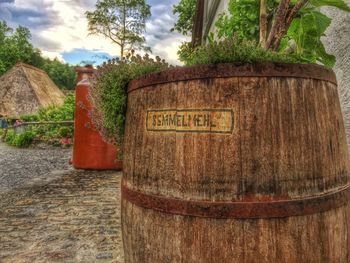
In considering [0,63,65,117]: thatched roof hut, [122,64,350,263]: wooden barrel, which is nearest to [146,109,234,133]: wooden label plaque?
[122,64,350,263]: wooden barrel

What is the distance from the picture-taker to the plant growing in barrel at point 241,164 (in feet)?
4.37

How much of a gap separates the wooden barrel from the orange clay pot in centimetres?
426

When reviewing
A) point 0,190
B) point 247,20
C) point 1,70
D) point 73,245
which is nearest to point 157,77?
point 73,245

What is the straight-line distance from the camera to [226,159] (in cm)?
135

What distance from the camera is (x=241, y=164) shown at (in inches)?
52.6

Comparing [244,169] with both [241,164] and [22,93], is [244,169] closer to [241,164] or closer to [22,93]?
[241,164]

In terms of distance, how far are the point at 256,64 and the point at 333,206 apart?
2.12 ft

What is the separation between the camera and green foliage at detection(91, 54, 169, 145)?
1.75m

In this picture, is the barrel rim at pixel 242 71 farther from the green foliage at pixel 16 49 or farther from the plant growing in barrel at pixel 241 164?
the green foliage at pixel 16 49

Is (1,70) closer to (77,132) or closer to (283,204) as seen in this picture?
(77,132)

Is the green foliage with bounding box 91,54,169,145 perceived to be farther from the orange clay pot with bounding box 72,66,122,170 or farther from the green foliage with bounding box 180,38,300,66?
the orange clay pot with bounding box 72,66,122,170

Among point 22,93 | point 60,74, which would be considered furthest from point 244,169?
point 60,74

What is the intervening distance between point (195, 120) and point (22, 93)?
27.3 meters

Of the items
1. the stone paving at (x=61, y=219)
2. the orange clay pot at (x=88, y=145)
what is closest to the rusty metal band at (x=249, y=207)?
the stone paving at (x=61, y=219)
